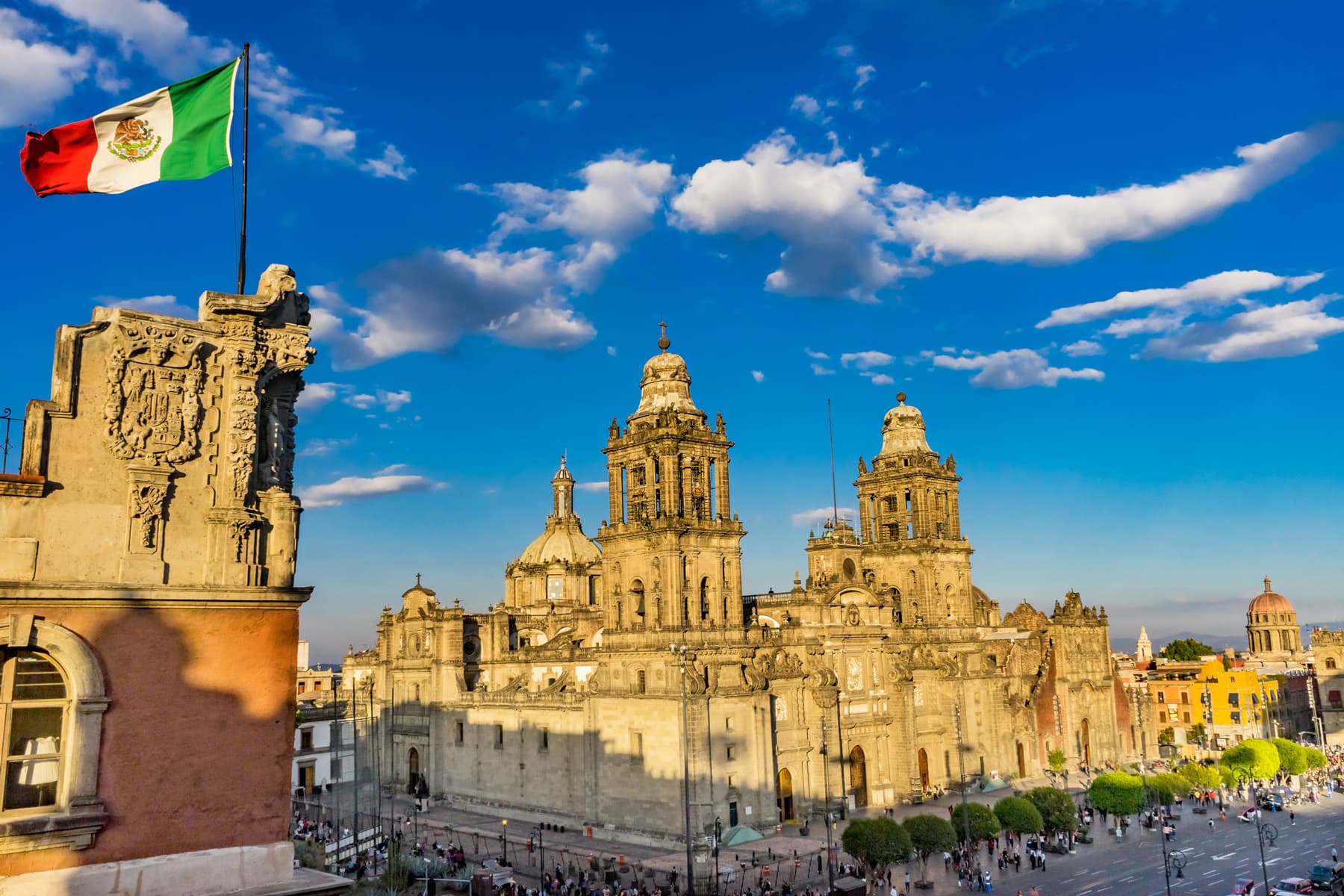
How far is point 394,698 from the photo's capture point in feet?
265

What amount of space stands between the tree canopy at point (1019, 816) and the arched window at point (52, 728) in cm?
4587

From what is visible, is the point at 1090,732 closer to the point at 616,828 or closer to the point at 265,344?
the point at 616,828

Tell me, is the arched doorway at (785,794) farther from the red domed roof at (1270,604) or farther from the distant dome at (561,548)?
the red domed roof at (1270,604)

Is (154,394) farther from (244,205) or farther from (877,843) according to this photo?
(877,843)

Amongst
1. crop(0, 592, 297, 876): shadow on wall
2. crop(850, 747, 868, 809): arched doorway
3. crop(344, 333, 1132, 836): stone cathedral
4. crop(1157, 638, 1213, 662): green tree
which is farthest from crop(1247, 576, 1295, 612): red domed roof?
crop(0, 592, 297, 876): shadow on wall

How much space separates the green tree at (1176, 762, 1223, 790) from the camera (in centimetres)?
6712

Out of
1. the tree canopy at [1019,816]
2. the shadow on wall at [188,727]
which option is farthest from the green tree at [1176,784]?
the shadow on wall at [188,727]

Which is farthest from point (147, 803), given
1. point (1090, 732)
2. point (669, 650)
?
point (1090, 732)

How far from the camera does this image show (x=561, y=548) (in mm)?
94688

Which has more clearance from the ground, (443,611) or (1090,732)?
(443,611)

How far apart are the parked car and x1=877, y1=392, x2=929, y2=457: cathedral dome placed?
42.7 m

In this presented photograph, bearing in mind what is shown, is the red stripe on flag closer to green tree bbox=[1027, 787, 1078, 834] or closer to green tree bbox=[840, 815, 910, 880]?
green tree bbox=[840, 815, 910, 880]

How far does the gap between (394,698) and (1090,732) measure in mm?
57815

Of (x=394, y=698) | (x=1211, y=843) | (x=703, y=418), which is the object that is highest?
(x=703, y=418)
